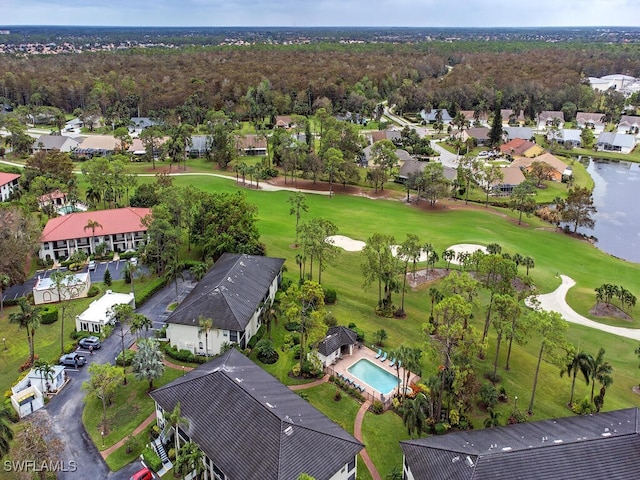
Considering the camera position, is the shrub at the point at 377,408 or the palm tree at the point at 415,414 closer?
the palm tree at the point at 415,414

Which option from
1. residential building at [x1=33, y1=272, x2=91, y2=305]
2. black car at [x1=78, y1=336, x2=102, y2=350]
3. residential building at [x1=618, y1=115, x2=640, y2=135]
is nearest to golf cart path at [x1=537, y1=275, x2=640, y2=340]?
black car at [x1=78, y1=336, x2=102, y2=350]

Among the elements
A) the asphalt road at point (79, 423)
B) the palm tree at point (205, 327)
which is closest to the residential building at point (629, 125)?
the palm tree at point (205, 327)

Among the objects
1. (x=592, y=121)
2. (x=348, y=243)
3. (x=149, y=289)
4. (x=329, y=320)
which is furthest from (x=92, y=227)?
(x=592, y=121)

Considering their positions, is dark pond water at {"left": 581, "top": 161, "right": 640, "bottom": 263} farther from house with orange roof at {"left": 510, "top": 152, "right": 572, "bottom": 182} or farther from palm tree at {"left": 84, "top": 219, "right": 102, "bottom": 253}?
palm tree at {"left": 84, "top": 219, "right": 102, "bottom": 253}

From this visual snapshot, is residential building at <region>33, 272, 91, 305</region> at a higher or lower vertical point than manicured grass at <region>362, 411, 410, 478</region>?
higher

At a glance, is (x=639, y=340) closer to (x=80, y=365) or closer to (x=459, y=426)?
(x=459, y=426)

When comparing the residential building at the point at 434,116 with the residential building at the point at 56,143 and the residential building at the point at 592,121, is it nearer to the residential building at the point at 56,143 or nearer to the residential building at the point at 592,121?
the residential building at the point at 592,121
